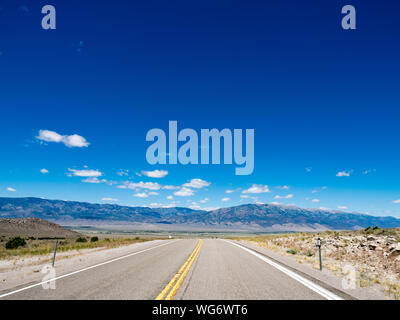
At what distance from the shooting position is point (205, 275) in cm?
894

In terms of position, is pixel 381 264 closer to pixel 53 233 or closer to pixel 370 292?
pixel 370 292

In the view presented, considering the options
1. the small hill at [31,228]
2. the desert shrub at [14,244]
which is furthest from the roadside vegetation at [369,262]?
the small hill at [31,228]

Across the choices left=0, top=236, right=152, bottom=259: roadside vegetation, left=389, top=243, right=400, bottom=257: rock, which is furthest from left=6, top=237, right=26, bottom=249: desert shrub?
left=389, top=243, right=400, bottom=257: rock

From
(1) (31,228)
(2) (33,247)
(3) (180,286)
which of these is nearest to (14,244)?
(2) (33,247)

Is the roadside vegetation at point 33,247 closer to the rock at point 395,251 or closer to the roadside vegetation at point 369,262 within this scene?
the roadside vegetation at point 369,262

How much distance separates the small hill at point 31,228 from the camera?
60247mm

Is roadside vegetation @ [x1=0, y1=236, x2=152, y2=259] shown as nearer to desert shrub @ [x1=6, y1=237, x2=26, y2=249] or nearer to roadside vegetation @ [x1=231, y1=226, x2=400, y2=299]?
desert shrub @ [x1=6, y1=237, x2=26, y2=249]

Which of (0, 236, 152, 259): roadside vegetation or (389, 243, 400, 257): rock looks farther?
(0, 236, 152, 259): roadside vegetation

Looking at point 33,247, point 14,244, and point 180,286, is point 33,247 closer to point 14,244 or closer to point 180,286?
point 14,244

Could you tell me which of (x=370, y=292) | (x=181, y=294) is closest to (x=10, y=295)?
(x=181, y=294)

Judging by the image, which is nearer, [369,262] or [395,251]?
[395,251]

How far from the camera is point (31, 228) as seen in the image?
6781 cm

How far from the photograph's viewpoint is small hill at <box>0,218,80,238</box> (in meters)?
60.2
